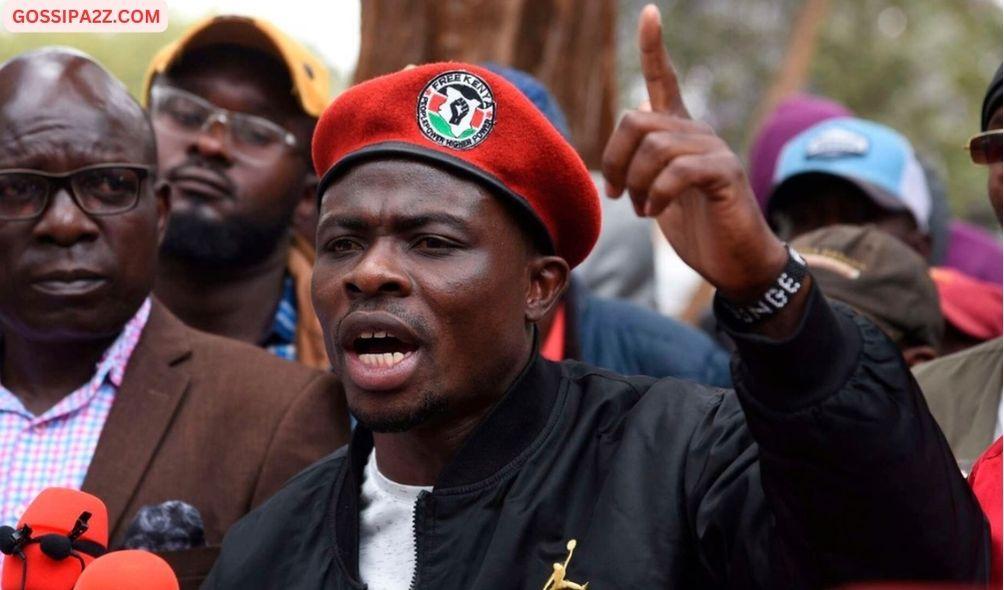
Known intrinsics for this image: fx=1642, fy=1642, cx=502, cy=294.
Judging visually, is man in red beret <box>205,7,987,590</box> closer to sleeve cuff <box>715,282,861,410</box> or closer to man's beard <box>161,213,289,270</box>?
sleeve cuff <box>715,282,861,410</box>

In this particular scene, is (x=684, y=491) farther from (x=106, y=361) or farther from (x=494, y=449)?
(x=106, y=361)

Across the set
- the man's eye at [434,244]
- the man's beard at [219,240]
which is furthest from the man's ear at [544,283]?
the man's beard at [219,240]

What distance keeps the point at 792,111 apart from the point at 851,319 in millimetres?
6052

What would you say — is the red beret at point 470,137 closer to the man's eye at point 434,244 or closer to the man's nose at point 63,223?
the man's eye at point 434,244

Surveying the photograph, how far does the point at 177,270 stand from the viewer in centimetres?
529

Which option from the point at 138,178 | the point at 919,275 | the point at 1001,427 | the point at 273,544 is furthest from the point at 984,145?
the point at 138,178

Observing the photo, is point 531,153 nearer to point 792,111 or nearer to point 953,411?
point 953,411

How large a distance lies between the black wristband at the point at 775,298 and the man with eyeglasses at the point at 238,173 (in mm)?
2748

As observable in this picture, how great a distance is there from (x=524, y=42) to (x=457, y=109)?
13.0 feet

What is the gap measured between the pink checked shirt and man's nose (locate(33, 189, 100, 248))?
0.31 metres

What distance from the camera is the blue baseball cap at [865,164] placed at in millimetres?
5762

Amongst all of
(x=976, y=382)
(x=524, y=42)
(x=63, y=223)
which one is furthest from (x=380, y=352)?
(x=524, y=42)

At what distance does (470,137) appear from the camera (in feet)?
10.8

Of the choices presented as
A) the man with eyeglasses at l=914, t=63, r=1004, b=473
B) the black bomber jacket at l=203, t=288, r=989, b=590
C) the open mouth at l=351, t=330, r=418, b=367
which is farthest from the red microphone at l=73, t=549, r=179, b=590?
the man with eyeglasses at l=914, t=63, r=1004, b=473
